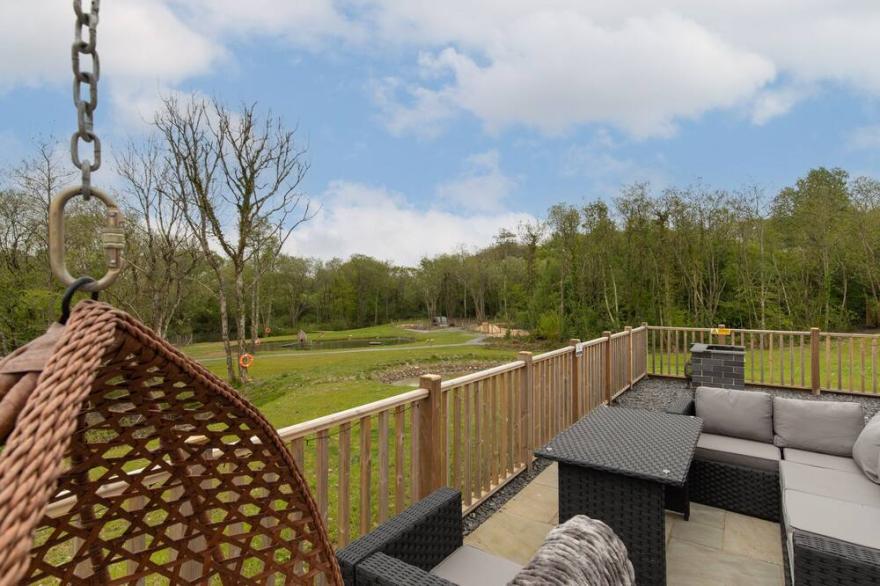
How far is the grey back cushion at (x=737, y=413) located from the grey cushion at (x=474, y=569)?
7.89 feet

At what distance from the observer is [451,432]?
391 cm

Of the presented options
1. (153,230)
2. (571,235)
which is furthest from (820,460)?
(153,230)

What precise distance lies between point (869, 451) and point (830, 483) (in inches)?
13.5

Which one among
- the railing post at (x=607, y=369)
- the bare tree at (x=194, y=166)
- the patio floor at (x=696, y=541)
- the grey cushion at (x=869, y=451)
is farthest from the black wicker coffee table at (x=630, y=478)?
the bare tree at (x=194, y=166)

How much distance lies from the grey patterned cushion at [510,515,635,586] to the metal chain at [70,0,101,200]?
4.19 ft

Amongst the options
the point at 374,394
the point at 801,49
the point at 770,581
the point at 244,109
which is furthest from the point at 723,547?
the point at 244,109

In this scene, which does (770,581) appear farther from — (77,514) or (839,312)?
(839,312)

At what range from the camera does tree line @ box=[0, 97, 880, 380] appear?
10.6 meters

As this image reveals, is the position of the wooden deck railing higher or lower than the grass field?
higher

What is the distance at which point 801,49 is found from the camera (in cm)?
809

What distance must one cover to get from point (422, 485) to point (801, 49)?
34.4 feet

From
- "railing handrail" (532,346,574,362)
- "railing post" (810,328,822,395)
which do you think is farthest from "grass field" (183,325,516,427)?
"railing post" (810,328,822,395)

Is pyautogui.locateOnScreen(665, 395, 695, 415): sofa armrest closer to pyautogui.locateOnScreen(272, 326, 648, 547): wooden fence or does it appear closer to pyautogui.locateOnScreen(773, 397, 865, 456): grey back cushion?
pyautogui.locateOnScreen(773, 397, 865, 456): grey back cushion

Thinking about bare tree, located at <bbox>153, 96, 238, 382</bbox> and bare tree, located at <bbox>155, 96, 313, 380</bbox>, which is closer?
bare tree, located at <bbox>153, 96, 238, 382</bbox>
